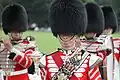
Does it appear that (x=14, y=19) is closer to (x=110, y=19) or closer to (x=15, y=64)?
(x=15, y=64)

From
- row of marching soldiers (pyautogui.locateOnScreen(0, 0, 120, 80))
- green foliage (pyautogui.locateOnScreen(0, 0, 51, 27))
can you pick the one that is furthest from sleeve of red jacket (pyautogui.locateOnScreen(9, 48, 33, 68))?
green foliage (pyautogui.locateOnScreen(0, 0, 51, 27))

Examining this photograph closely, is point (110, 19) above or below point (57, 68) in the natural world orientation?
above

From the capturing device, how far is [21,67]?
645cm

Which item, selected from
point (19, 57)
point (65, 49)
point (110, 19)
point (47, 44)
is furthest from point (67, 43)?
point (47, 44)

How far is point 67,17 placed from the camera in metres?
5.36

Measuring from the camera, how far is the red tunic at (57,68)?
16.7 feet

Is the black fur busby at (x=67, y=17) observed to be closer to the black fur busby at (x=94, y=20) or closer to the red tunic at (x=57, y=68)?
the red tunic at (x=57, y=68)

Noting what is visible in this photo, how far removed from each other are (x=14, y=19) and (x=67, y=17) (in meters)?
2.74

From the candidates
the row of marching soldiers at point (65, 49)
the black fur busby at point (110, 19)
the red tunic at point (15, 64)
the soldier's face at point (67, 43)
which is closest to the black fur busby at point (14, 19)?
the row of marching soldiers at point (65, 49)

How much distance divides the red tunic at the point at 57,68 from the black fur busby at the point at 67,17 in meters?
0.27

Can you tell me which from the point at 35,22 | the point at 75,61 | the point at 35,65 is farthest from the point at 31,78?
the point at 35,22

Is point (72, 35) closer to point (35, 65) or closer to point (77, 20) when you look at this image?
point (77, 20)

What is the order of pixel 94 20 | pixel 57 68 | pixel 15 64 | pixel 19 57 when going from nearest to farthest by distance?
1. pixel 57 68
2. pixel 19 57
3. pixel 15 64
4. pixel 94 20

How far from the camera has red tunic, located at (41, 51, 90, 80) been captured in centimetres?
509
